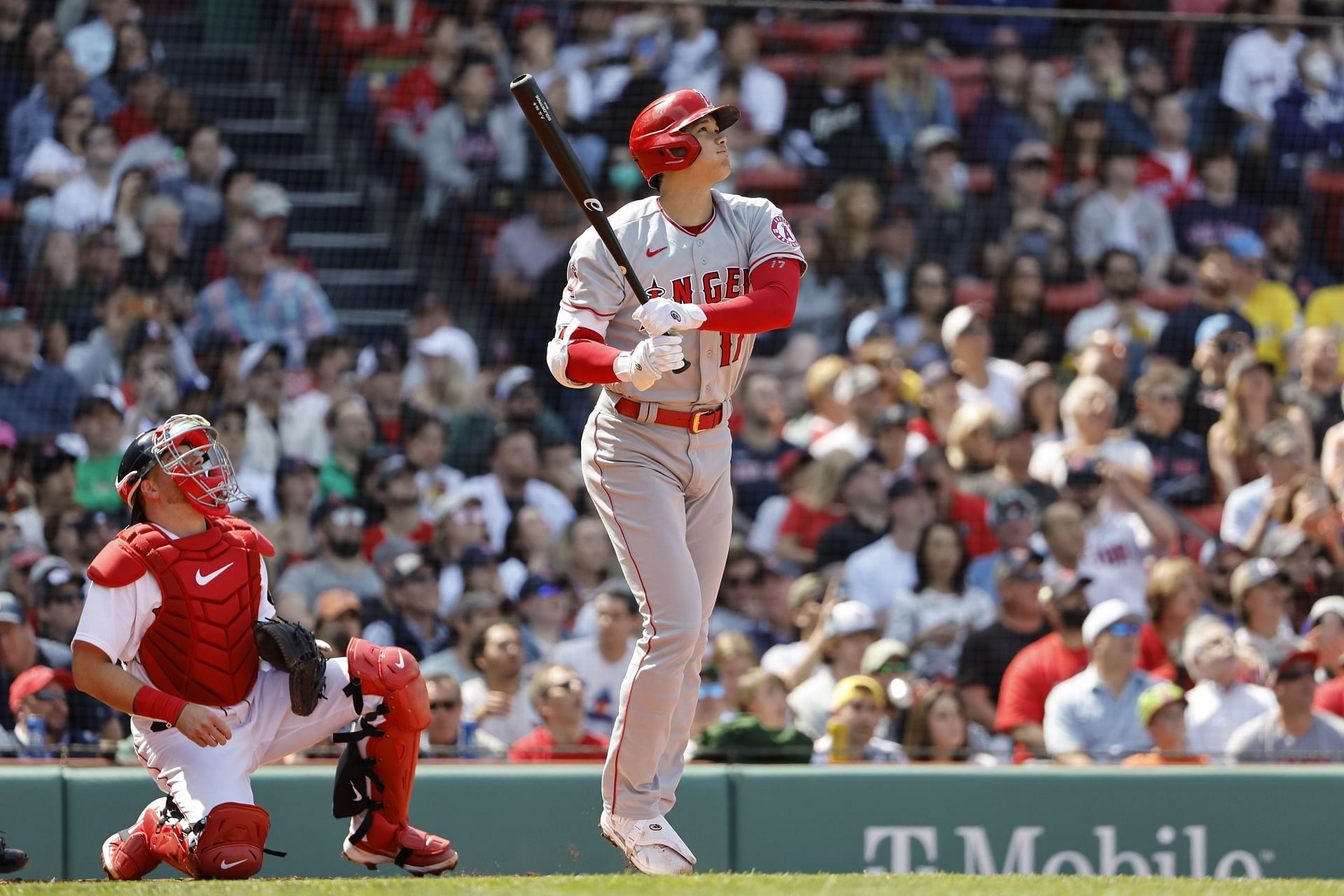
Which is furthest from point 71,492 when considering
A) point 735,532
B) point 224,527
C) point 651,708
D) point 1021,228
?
point 1021,228

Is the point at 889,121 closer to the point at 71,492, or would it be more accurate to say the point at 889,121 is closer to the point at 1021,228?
the point at 1021,228

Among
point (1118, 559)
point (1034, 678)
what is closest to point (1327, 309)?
point (1118, 559)

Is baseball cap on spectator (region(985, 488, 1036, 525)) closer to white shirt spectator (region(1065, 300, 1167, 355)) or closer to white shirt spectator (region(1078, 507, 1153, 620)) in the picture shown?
white shirt spectator (region(1078, 507, 1153, 620))

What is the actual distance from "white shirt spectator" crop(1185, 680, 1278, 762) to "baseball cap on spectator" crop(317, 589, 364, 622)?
3.07m

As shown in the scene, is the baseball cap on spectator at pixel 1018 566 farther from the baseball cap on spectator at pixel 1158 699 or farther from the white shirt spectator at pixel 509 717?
the white shirt spectator at pixel 509 717

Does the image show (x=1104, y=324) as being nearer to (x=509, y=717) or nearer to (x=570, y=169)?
(x=509, y=717)

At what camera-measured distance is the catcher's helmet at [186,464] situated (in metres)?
4.63

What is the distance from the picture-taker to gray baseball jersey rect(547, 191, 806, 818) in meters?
4.61

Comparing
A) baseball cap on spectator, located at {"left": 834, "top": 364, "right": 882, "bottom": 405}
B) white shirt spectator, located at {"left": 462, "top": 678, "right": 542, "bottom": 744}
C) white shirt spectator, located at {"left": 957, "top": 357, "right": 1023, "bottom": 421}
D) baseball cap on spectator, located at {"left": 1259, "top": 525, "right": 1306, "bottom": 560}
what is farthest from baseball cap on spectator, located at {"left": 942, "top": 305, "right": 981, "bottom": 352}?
white shirt spectator, located at {"left": 462, "top": 678, "right": 542, "bottom": 744}

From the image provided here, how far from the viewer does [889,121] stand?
36.9 feet

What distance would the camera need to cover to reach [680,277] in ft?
15.4

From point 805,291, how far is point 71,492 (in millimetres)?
4087

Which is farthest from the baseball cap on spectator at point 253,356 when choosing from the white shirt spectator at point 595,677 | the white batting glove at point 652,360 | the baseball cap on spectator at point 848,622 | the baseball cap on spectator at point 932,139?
the white batting glove at point 652,360

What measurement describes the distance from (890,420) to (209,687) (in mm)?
4685
